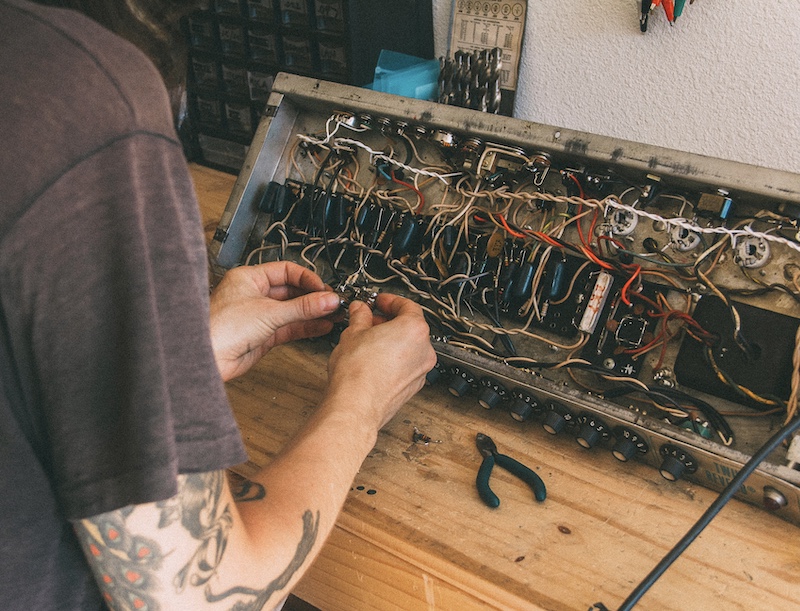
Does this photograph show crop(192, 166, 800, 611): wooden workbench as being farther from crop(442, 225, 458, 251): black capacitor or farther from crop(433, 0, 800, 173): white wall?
crop(433, 0, 800, 173): white wall

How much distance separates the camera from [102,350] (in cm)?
45

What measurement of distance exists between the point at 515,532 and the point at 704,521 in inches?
8.6

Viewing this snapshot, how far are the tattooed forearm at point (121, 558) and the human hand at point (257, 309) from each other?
1.37ft

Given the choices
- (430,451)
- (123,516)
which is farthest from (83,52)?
(430,451)

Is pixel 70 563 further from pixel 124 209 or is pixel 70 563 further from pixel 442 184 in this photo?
pixel 442 184

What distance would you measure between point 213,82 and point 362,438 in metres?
1.17

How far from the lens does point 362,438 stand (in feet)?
2.53

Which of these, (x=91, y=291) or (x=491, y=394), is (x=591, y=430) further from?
(x=91, y=291)

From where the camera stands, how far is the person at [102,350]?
1.36 ft

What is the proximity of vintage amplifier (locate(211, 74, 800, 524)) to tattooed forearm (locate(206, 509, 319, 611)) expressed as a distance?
39cm

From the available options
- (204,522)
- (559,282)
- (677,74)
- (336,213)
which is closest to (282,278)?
(336,213)

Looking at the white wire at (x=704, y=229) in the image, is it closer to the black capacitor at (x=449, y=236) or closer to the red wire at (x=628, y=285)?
the red wire at (x=628, y=285)

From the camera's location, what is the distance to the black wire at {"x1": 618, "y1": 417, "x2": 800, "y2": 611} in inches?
27.8

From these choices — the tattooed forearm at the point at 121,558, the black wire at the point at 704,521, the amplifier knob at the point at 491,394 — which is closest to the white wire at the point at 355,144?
the amplifier knob at the point at 491,394
